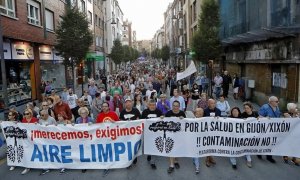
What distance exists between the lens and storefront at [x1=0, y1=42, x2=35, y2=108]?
15.5 meters

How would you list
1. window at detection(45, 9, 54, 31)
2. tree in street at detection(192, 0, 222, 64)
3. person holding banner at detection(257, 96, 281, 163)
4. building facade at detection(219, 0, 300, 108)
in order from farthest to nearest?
window at detection(45, 9, 54, 31)
tree in street at detection(192, 0, 222, 64)
building facade at detection(219, 0, 300, 108)
person holding banner at detection(257, 96, 281, 163)

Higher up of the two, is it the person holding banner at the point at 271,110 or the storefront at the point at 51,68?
the storefront at the point at 51,68

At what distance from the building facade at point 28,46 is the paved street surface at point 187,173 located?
32.8 ft

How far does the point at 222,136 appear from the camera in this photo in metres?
6.71

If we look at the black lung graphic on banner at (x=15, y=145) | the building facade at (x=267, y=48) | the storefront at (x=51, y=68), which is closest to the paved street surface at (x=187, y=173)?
the black lung graphic on banner at (x=15, y=145)

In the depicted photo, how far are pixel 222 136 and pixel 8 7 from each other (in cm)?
1370

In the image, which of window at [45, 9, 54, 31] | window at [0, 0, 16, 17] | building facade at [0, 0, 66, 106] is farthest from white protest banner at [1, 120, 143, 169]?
window at [45, 9, 54, 31]

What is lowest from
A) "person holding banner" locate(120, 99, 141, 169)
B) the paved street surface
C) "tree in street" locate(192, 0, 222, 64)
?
the paved street surface

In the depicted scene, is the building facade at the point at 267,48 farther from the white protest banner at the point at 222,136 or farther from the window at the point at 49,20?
the window at the point at 49,20

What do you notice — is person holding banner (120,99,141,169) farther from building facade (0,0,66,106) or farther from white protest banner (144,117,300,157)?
building facade (0,0,66,106)

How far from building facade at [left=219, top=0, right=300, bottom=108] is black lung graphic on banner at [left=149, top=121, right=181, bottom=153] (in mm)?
6894

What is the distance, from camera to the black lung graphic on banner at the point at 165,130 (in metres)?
6.71

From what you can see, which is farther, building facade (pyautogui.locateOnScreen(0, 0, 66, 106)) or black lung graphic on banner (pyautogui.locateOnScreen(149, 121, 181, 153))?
building facade (pyautogui.locateOnScreen(0, 0, 66, 106))

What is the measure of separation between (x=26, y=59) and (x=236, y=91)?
12610 mm
